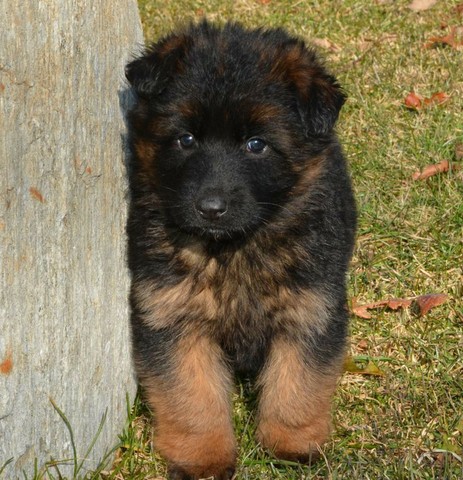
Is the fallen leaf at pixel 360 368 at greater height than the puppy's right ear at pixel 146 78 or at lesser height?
lesser

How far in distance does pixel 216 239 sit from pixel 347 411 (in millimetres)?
996

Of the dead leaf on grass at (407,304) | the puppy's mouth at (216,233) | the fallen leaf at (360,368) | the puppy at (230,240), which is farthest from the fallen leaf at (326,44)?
the puppy's mouth at (216,233)

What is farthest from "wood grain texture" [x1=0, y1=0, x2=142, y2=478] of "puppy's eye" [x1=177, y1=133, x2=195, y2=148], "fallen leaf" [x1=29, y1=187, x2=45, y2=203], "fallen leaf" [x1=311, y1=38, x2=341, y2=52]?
"fallen leaf" [x1=311, y1=38, x2=341, y2=52]

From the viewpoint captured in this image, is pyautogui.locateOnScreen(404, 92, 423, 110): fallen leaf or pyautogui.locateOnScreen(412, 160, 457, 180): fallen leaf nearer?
pyautogui.locateOnScreen(412, 160, 457, 180): fallen leaf

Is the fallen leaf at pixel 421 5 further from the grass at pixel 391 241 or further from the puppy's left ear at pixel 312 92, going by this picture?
the puppy's left ear at pixel 312 92

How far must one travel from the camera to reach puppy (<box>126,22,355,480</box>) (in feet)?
11.0

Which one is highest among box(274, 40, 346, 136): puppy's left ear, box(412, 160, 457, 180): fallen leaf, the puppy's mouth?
box(274, 40, 346, 136): puppy's left ear

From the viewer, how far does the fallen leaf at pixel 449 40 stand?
21.7 ft

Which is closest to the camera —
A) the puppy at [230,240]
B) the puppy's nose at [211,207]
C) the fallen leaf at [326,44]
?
the puppy's nose at [211,207]

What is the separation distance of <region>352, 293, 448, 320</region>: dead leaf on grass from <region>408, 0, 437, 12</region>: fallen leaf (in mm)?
3393

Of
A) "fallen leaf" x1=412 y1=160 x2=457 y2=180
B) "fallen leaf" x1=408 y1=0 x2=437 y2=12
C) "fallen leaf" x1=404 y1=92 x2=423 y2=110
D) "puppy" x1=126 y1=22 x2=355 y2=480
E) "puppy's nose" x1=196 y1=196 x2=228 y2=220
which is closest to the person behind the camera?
"puppy's nose" x1=196 y1=196 x2=228 y2=220

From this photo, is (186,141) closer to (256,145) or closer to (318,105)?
(256,145)

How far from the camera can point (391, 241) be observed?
16.2 feet

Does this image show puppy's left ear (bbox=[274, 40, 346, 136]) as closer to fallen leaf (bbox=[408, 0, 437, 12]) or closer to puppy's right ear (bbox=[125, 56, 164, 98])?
puppy's right ear (bbox=[125, 56, 164, 98])
